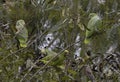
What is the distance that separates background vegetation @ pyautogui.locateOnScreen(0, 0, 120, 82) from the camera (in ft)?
4.19

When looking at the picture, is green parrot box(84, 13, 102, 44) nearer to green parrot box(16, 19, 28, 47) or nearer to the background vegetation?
the background vegetation

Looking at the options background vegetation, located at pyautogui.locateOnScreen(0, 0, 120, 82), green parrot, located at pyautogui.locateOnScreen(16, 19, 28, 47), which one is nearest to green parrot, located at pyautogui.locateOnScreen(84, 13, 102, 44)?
background vegetation, located at pyautogui.locateOnScreen(0, 0, 120, 82)

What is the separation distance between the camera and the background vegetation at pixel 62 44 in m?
1.28

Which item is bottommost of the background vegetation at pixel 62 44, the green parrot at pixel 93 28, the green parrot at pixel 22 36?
the background vegetation at pixel 62 44

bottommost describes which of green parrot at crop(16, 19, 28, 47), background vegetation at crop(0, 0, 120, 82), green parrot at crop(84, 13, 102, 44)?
background vegetation at crop(0, 0, 120, 82)

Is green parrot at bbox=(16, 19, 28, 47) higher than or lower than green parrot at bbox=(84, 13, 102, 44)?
lower

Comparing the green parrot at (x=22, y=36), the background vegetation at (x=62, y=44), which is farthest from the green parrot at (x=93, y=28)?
the green parrot at (x=22, y=36)

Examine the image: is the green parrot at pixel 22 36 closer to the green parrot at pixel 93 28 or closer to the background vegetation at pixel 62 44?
the background vegetation at pixel 62 44

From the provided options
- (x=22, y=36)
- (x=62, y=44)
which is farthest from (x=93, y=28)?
(x=62, y=44)

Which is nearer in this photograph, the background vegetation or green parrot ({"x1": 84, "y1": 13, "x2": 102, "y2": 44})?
green parrot ({"x1": 84, "y1": 13, "x2": 102, "y2": 44})

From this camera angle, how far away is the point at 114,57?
1678mm

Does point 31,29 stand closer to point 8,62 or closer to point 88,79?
point 8,62

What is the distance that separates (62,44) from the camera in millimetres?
1837

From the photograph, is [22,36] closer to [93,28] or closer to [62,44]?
[93,28]
